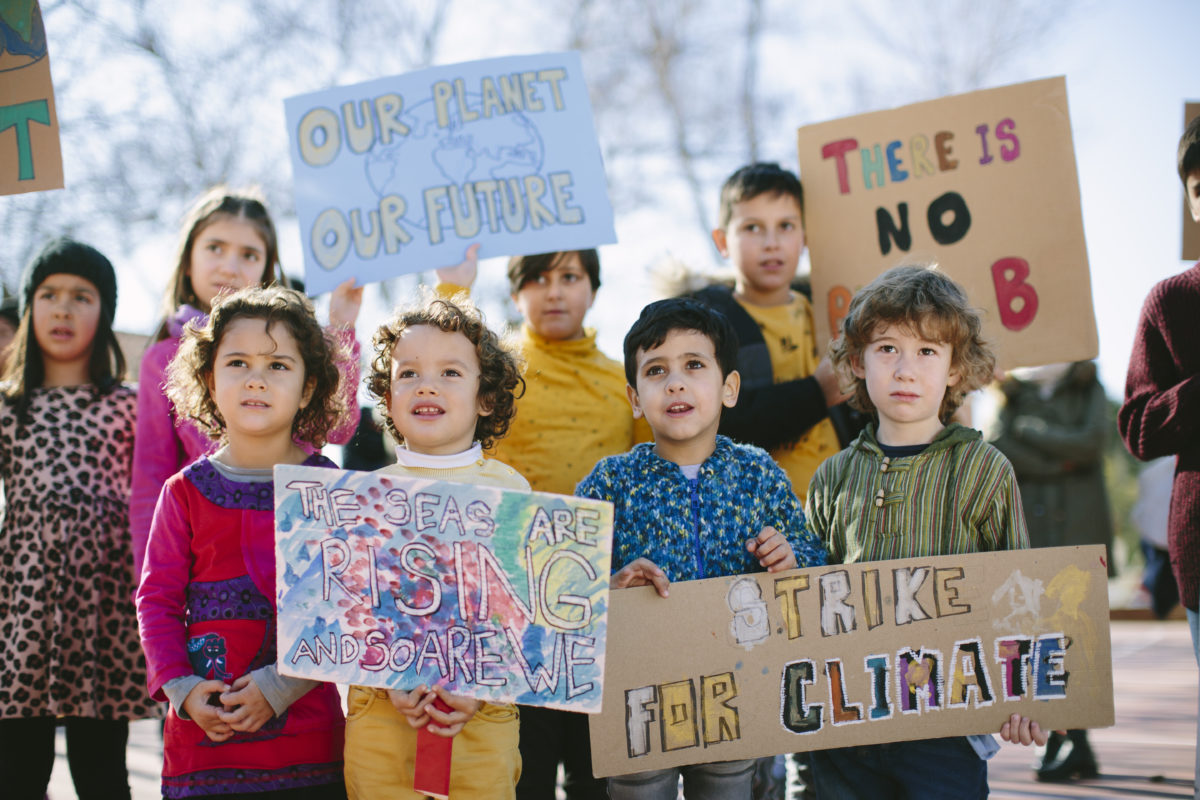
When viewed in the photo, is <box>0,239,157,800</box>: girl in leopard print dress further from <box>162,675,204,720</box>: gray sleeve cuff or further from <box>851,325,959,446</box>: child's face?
<box>851,325,959,446</box>: child's face

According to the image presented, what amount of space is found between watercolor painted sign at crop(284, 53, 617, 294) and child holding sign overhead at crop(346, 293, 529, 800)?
26.7 inches

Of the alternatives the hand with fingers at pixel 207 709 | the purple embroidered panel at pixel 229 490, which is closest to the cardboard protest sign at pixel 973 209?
the purple embroidered panel at pixel 229 490

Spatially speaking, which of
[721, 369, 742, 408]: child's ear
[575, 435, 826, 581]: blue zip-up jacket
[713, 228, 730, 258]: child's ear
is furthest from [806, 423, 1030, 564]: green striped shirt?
[713, 228, 730, 258]: child's ear

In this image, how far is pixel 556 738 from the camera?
2619 millimetres

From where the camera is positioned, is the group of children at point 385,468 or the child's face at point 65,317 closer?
the group of children at point 385,468

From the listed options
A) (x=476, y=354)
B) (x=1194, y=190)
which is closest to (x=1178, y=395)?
(x=1194, y=190)

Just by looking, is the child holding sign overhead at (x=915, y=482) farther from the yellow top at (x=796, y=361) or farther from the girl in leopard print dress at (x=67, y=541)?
the girl in leopard print dress at (x=67, y=541)

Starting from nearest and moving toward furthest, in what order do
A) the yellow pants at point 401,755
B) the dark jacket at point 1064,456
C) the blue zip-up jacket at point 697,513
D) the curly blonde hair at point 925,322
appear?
the yellow pants at point 401,755, the blue zip-up jacket at point 697,513, the curly blonde hair at point 925,322, the dark jacket at point 1064,456

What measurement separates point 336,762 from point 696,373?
118cm

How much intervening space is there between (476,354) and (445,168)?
39.6 inches

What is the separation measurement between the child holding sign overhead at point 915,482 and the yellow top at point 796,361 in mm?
501

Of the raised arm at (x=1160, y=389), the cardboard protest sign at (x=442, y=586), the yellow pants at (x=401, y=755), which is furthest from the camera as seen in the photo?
the raised arm at (x=1160, y=389)

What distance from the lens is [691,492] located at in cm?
226

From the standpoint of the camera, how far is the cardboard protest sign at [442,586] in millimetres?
1895
